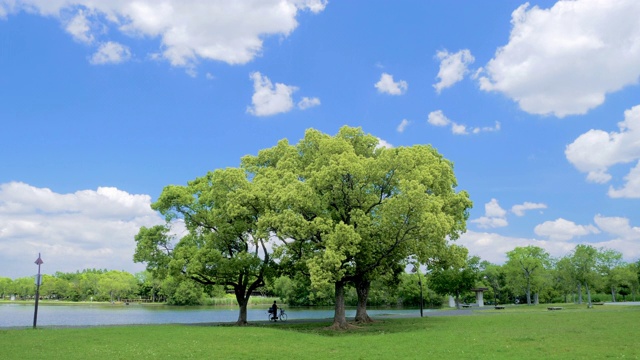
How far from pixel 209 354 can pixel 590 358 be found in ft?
43.1

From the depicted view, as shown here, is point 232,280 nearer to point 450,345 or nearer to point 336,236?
point 336,236

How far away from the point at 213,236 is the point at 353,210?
10.9 m

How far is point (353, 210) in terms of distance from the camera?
30.3m

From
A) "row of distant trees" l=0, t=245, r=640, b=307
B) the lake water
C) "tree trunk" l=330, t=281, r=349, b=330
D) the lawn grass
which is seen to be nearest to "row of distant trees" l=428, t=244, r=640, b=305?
"row of distant trees" l=0, t=245, r=640, b=307

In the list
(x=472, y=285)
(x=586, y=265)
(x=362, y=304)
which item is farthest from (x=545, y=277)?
(x=362, y=304)

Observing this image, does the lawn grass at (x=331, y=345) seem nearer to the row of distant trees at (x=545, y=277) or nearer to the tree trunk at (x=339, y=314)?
the tree trunk at (x=339, y=314)

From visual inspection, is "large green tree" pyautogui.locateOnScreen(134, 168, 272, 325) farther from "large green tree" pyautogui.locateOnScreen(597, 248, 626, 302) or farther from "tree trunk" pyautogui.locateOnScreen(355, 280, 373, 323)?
"large green tree" pyautogui.locateOnScreen(597, 248, 626, 302)

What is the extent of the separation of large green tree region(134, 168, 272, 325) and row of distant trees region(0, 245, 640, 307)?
1864 millimetres

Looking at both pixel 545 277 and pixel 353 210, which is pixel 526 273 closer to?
pixel 545 277

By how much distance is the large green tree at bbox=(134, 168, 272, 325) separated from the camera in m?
33.4

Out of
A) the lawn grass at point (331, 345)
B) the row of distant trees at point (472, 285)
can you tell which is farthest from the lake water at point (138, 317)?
the lawn grass at point (331, 345)

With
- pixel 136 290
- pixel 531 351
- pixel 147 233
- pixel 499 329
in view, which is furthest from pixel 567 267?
pixel 136 290

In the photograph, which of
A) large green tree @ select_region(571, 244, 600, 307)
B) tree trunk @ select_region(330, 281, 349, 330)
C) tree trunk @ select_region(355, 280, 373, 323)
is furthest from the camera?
large green tree @ select_region(571, 244, 600, 307)

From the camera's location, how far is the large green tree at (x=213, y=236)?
3338 cm
